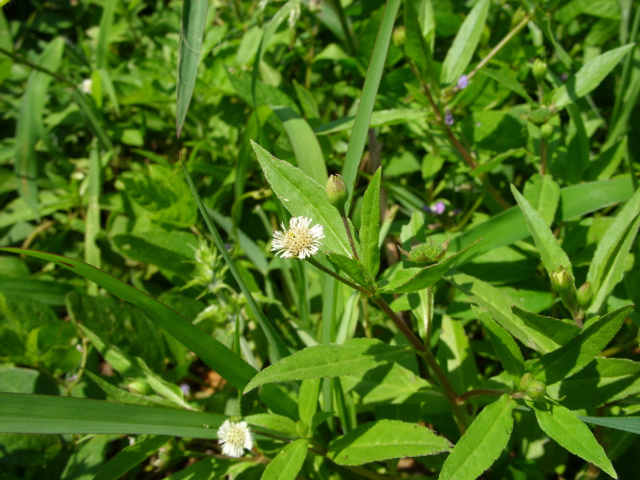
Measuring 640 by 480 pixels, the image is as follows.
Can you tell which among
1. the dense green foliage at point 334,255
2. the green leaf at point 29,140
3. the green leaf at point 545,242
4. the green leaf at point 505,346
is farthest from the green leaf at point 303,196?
the green leaf at point 29,140

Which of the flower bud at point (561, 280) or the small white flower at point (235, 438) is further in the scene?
the small white flower at point (235, 438)

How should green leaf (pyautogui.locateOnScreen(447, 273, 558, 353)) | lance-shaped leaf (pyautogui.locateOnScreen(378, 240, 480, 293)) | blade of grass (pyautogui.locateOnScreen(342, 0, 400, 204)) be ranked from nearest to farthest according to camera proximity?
lance-shaped leaf (pyautogui.locateOnScreen(378, 240, 480, 293)) → green leaf (pyautogui.locateOnScreen(447, 273, 558, 353)) → blade of grass (pyautogui.locateOnScreen(342, 0, 400, 204))

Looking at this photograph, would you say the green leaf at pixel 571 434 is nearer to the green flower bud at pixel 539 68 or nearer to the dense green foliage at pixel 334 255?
the dense green foliage at pixel 334 255

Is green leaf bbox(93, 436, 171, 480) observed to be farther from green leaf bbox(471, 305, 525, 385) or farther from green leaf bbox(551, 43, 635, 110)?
green leaf bbox(551, 43, 635, 110)

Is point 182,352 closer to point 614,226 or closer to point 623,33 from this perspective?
point 614,226

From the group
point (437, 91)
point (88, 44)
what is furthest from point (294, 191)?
point (88, 44)

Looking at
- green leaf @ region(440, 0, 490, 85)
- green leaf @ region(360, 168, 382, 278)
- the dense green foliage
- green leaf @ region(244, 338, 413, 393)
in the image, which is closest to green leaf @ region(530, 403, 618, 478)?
the dense green foliage
